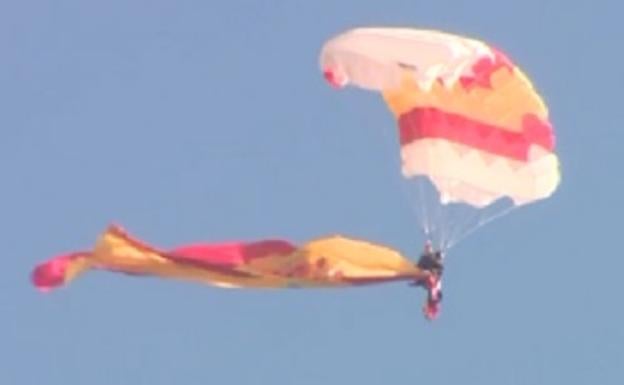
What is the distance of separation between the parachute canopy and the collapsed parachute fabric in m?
1.74

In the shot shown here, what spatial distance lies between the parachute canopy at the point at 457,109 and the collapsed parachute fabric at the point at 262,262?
1.74 metres

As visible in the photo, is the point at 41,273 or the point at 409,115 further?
the point at 409,115

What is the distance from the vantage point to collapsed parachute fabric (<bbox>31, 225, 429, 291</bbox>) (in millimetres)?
58219

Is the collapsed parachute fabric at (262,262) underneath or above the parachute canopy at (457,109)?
underneath

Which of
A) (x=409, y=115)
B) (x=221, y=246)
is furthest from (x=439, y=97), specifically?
(x=221, y=246)

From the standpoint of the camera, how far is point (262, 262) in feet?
194

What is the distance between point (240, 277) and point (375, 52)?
4.04 meters

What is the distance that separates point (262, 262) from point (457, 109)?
13.1ft

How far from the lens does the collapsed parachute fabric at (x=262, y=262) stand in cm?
5822

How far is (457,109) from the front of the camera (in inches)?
2376

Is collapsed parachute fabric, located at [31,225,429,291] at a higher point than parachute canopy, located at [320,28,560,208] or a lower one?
lower

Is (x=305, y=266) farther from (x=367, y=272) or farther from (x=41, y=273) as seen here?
(x=41, y=273)

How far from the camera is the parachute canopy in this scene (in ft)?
190

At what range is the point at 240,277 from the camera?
193 feet
